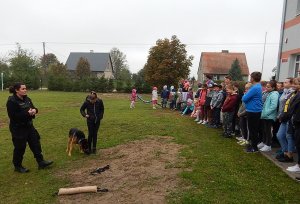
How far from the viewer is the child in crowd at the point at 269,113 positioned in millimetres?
7809

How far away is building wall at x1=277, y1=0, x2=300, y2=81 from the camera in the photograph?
1363cm

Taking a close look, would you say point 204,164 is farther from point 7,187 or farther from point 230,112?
point 7,187

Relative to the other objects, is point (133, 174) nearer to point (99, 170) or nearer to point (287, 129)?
point (99, 170)

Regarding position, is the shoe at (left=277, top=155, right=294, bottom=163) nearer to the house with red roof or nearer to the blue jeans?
the blue jeans

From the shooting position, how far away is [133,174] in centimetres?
671

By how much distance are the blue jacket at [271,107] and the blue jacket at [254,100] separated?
0.65 ft

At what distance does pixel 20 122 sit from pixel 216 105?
6982mm

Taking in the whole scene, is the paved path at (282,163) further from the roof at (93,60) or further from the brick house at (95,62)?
the roof at (93,60)

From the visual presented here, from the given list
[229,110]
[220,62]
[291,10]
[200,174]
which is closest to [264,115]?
[229,110]

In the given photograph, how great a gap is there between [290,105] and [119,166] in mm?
4064

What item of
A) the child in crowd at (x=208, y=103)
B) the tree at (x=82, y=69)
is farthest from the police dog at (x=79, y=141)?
the tree at (x=82, y=69)

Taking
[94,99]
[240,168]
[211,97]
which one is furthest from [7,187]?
[211,97]

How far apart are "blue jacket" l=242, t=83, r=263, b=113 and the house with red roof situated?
185ft

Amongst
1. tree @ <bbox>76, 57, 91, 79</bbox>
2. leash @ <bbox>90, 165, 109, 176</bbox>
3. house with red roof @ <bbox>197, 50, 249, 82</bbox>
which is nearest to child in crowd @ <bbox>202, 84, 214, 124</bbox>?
leash @ <bbox>90, 165, 109, 176</bbox>
